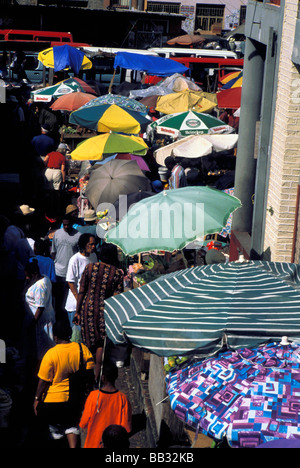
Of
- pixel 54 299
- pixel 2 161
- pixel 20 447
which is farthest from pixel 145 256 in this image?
pixel 2 161

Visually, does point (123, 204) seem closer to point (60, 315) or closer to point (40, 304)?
point (60, 315)

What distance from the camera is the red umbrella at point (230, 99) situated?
18438 mm

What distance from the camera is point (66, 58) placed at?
72.8 ft

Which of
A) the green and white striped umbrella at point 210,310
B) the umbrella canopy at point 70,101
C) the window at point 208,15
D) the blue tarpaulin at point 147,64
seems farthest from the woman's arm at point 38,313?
the window at point 208,15

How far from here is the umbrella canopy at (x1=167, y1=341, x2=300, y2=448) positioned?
179 inches

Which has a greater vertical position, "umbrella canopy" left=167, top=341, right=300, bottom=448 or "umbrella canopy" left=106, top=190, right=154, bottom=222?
"umbrella canopy" left=167, top=341, right=300, bottom=448

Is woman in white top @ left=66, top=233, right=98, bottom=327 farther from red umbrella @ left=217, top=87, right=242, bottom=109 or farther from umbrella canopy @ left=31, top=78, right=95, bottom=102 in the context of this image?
umbrella canopy @ left=31, top=78, right=95, bottom=102

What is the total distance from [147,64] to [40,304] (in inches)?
688

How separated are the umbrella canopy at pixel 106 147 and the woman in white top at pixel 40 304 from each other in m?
5.07

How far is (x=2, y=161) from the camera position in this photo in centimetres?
1770

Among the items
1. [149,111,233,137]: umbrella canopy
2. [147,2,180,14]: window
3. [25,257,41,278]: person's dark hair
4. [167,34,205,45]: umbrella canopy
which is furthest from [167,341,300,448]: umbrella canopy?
[147,2,180,14]: window

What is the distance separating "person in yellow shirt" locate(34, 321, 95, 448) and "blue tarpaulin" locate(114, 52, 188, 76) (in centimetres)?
1849
